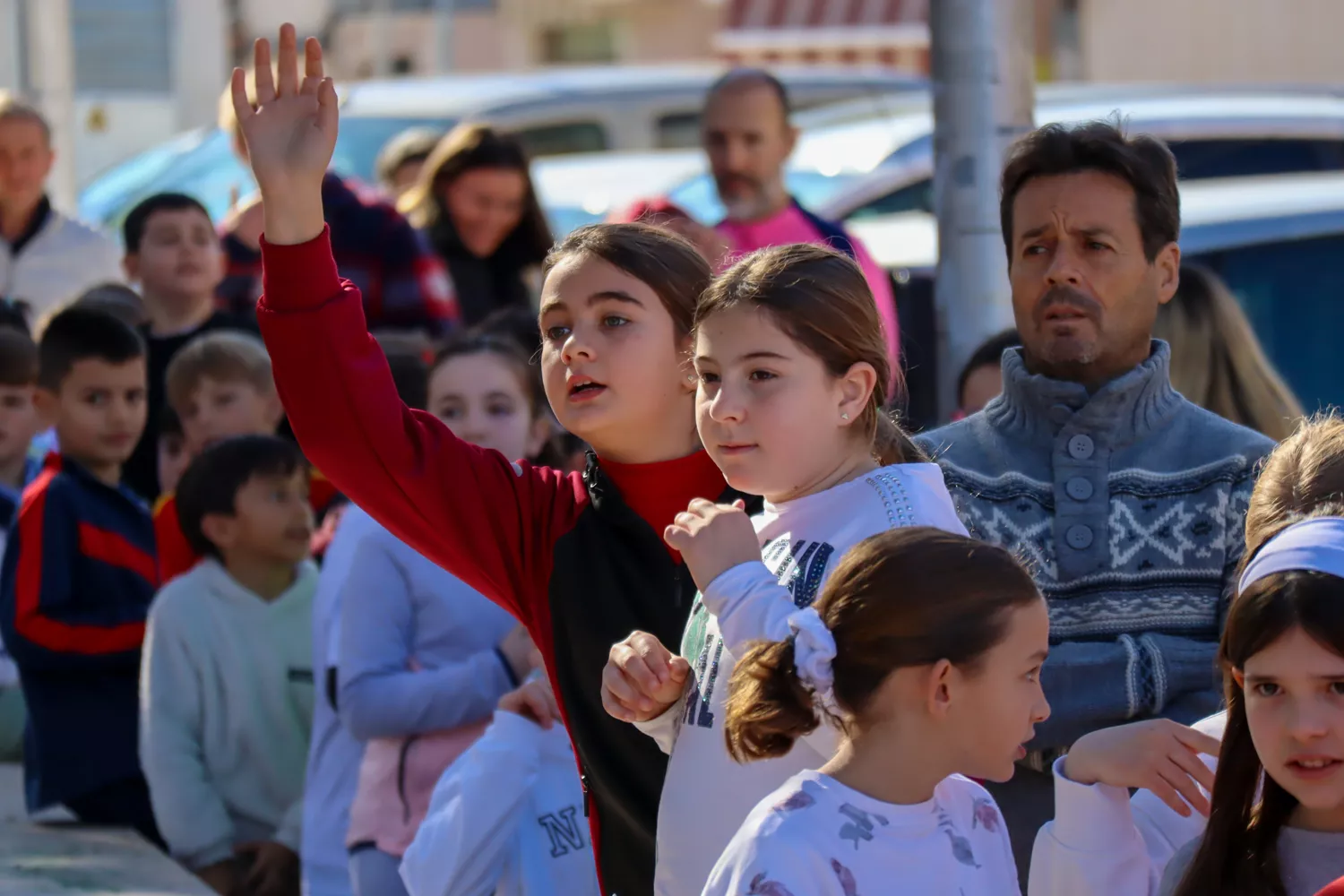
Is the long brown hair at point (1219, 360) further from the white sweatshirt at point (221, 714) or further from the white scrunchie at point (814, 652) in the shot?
the white sweatshirt at point (221, 714)

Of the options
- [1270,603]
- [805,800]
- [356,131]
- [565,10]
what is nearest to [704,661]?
[805,800]

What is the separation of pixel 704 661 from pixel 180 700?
8.56 feet

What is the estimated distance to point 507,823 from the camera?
3.56 metres

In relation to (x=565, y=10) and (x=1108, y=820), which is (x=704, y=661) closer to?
(x=1108, y=820)

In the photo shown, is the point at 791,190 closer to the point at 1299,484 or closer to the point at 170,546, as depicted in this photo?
the point at 170,546

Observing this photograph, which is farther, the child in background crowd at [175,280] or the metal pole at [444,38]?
the metal pole at [444,38]

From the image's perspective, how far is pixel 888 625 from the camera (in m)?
2.32

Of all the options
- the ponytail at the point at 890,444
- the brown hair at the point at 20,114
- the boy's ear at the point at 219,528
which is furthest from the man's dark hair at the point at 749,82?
the ponytail at the point at 890,444

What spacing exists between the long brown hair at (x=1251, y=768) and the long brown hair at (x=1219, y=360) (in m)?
1.50

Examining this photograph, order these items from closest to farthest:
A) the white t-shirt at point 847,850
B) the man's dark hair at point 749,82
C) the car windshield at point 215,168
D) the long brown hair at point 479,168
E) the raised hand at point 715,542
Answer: the white t-shirt at point 847,850 → the raised hand at point 715,542 → the man's dark hair at point 749,82 → the long brown hair at point 479,168 → the car windshield at point 215,168

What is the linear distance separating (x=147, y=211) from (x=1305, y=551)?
4.94 metres

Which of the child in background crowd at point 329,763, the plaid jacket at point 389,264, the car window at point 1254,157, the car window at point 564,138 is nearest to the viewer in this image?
the child in background crowd at point 329,763

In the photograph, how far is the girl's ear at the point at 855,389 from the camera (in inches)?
107

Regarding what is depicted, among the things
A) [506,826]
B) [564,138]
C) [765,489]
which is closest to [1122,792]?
[765,489]
